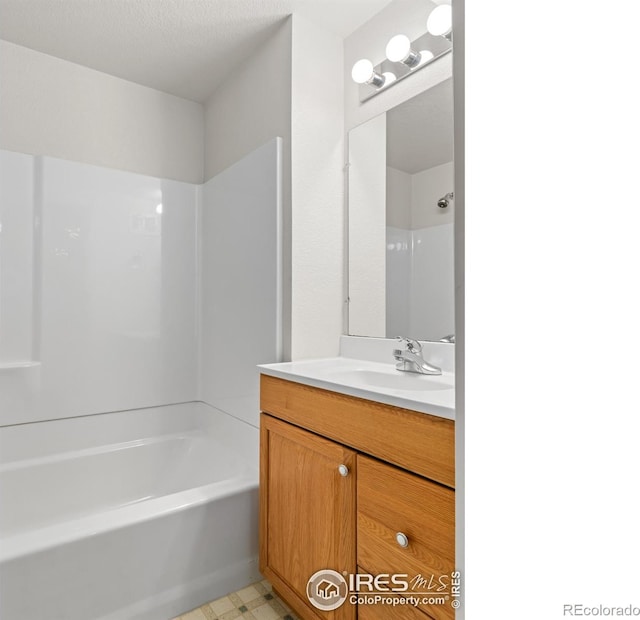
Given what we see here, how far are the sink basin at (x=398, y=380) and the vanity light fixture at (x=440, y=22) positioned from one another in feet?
3.97

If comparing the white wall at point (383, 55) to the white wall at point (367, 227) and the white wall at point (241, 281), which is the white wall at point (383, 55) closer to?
the white wall at point (367, 227)

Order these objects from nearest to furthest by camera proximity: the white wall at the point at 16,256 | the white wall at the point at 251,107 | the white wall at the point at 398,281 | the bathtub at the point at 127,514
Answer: the bathtub at the point at 127,514, the white wall at the point at 398,281, the white wall at the point at 251,107, the white wall at the point at 16,256

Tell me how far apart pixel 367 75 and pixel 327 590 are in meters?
1.89

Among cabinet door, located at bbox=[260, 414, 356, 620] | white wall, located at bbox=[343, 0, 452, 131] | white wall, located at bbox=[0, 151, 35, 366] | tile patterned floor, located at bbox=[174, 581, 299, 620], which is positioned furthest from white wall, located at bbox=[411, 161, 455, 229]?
white wall, located at bbox=[0, 151, 35, 366]

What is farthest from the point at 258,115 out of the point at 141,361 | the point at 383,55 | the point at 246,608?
the point at 246,608

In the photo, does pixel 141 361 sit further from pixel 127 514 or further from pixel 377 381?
pixel 377 381

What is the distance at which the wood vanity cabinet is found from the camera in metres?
0.89

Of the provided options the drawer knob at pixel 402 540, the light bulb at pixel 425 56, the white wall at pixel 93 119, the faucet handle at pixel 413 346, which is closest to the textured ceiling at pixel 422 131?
the light bulb at pixel 425 56

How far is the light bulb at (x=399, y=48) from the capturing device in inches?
61.2
